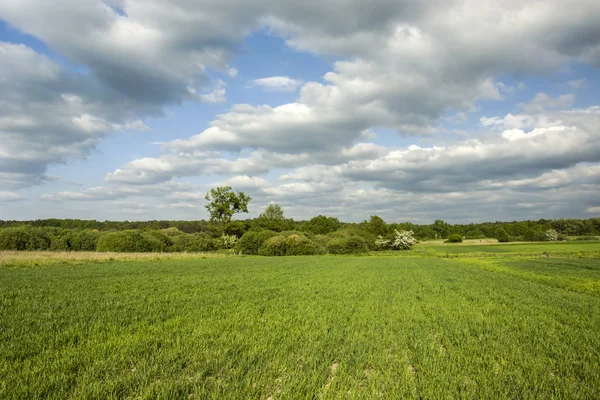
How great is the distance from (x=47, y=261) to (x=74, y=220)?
106m

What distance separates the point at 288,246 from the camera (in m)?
59.3

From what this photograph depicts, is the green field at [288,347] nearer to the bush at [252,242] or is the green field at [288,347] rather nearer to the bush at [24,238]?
the bush at [252,242]

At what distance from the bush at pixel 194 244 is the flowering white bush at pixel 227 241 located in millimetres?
1746

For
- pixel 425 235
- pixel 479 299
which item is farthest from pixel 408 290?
pixel 425 235

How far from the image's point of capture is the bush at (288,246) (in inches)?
2307

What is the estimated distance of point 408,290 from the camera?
1633 centimetres

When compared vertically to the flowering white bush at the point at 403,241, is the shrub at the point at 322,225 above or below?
above

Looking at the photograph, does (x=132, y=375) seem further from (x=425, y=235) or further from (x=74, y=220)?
(x=425, y=235)

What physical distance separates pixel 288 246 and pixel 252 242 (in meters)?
7.67

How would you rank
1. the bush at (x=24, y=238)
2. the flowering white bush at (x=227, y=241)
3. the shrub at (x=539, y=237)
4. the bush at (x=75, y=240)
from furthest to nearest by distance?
the shrub at (x=539, y=237), the flowering white bush at (x=227, y=241), the bush at (x=75, y=240), the bush at (x=24, y=238)

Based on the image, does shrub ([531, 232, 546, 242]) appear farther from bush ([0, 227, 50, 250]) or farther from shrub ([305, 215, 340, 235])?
bush ([0, 227, 50, 250])

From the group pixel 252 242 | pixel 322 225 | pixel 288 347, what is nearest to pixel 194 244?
pixel 252 242

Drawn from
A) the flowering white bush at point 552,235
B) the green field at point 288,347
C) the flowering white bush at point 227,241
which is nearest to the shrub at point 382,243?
the flowering white bush at point 227,241

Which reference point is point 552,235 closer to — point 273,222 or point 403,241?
point 403,241
